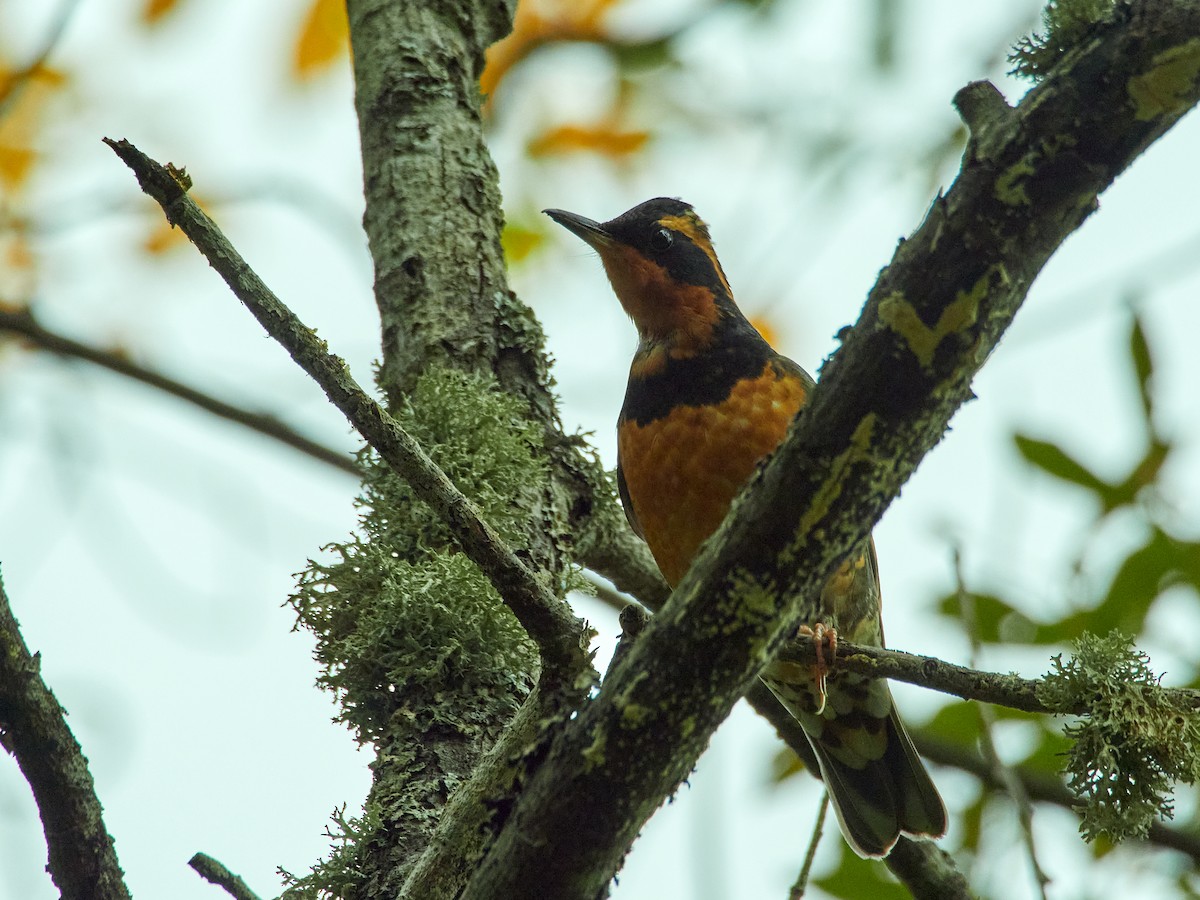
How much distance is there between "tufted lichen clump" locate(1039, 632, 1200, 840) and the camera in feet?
7.52

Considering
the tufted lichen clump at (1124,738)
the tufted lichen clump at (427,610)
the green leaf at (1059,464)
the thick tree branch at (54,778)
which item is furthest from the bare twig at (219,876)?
the green leaf at (1059,464)

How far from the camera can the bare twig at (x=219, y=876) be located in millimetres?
→ 2150

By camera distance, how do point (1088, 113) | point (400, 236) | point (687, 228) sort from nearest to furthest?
1. point (1088, 113)
2. point (400, 236)
3. point (687, 228)

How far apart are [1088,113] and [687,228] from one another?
12.1 ft

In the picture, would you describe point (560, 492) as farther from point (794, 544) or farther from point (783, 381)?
point (794, 544)

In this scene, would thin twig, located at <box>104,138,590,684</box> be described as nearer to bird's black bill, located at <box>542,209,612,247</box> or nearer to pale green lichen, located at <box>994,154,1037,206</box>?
pale green lichen, located at <box>994,154,1037,206</box>

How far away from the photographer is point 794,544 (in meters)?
1.80

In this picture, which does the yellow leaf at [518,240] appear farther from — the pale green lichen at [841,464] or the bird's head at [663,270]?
the pale green lichen at [841,464]

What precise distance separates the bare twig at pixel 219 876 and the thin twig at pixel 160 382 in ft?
8.59

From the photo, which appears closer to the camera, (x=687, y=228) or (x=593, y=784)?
(x=593, y=784)

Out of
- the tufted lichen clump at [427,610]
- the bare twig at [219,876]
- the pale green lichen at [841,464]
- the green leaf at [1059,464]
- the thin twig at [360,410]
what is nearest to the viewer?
the pale green lichen at [841,464]

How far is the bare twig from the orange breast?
2212mm

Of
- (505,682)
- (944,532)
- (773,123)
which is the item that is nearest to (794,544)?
(505,682)

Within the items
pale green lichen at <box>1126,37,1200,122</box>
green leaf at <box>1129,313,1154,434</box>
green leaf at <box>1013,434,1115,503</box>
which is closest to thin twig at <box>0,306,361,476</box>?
green leaf at <box>1013,434,1115,503</box>
